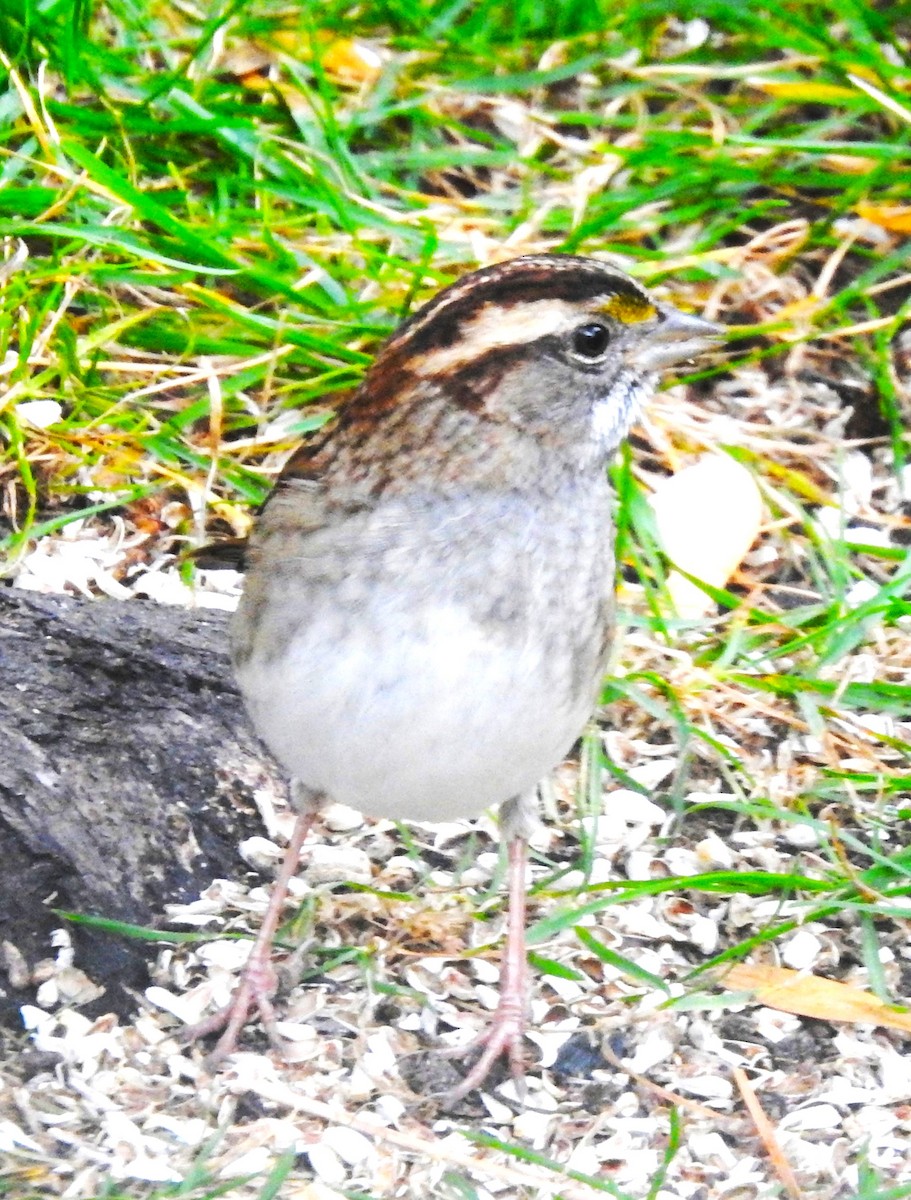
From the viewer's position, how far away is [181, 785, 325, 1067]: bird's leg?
2881 millimetres

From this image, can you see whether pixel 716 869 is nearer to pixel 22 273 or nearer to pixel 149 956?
pixel 149 956

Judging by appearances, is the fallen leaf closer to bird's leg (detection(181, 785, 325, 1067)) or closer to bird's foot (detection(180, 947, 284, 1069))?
bird's leg (detection(181, 785, 325, 1067))

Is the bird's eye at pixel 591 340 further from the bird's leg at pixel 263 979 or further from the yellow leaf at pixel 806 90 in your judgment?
the yellow leaf at pixel 806 90

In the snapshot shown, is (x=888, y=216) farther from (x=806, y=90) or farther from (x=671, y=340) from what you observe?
(x=671, y=340)

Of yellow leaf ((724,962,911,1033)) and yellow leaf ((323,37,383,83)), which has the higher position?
yellow leaf ((323,37,383,83))

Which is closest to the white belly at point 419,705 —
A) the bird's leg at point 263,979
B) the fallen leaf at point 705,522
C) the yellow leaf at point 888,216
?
the bird's leg at point 263,979

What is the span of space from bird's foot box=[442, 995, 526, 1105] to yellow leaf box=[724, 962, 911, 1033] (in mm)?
322

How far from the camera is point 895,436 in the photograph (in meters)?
3.93

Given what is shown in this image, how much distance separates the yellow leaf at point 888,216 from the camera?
4.29 metres

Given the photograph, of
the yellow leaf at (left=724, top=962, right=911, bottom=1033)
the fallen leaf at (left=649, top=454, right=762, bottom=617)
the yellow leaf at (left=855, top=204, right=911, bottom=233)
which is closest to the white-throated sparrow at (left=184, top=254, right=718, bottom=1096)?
the yellow leaf at (left=724, top=962, right=911, bottom=1033)

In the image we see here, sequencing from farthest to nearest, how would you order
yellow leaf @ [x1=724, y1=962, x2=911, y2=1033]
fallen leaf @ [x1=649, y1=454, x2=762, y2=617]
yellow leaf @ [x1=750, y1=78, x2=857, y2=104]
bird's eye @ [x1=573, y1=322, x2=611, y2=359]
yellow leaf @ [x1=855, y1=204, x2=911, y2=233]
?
yellow leaf @ [x1=750, y1=78, x2=857, y2=104], yellow leaf @ [x1=855, y1=204, x2=911, y2=233], fallen leaf @ [x1=649, y1=454, x2=762, y2=617], yellow leaf @ [x1=724, y1=962, x2=911, y2=1033], bird's eye @ [x1=573, y1=322, x2=611, y2=359]

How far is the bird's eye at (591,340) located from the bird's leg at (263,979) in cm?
73

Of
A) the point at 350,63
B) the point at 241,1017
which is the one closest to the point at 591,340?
the point at 241,1017

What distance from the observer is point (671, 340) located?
112 inches
